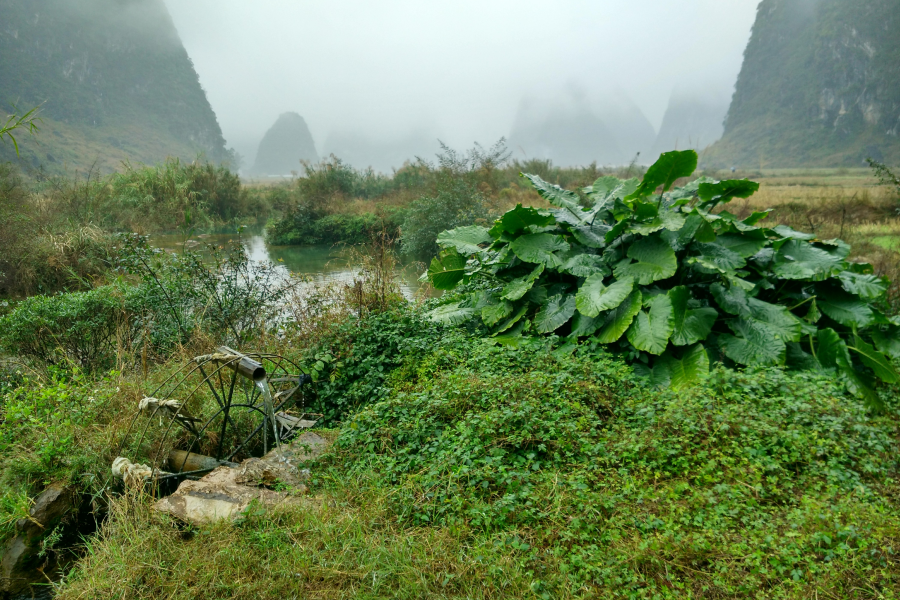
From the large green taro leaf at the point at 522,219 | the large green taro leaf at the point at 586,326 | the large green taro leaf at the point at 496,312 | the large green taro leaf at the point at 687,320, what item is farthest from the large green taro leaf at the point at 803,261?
the large green taro leaf at the point at 496,312

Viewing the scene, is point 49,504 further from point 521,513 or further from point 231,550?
point 521,513

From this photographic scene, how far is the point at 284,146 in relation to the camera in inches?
6393

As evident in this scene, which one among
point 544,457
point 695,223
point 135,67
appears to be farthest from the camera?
point 135,67

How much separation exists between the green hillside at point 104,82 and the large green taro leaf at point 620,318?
39.7 m

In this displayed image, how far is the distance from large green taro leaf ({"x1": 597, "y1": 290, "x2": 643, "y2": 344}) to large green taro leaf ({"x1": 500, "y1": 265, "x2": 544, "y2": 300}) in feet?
2.54

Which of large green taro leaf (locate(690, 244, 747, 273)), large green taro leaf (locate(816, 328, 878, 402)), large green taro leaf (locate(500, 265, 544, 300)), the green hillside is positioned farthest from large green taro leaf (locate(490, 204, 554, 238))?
the green hillside

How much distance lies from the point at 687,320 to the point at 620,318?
548mm

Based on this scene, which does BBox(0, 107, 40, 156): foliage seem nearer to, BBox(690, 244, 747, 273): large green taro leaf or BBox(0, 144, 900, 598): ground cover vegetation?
BBox(0, 144, 900, 598): ground cover vegetation

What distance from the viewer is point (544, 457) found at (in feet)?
9.68

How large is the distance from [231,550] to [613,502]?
194 cm

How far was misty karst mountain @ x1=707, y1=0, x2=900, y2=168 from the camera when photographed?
4947 centimetres

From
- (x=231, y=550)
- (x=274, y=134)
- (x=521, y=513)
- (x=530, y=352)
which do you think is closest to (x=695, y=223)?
(x=530, y=352)

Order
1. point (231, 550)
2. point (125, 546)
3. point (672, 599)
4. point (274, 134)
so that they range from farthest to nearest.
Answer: point (274, 134), point (125, 546), point (231, 550), point (672, 599)

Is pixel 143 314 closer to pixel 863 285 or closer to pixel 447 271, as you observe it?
pixel 447 271
